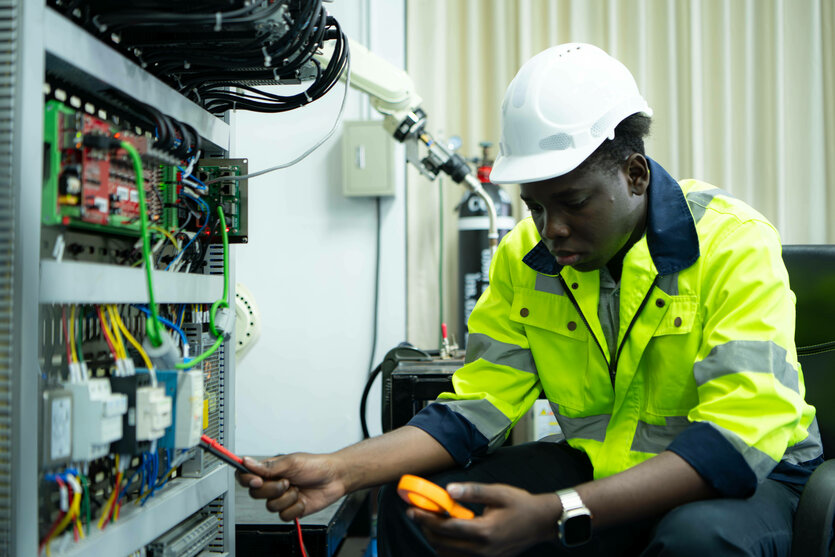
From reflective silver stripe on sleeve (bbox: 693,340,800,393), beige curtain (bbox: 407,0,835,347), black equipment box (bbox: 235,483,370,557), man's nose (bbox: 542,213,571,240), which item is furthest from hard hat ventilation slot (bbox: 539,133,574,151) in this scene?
beige curtain (bbox: 407,0,835,347)

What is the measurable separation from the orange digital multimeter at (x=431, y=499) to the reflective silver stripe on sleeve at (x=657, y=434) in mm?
388

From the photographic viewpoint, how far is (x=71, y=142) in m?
0.77

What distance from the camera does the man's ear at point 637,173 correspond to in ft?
3.70

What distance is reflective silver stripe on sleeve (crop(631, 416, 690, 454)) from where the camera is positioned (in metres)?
1.10

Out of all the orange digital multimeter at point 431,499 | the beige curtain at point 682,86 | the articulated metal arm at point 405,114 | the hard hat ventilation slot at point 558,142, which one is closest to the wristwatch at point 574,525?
the orange digital multimeter at point 431,499

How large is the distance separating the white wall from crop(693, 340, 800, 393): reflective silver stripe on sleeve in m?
1.62

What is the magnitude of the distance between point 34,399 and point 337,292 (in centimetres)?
185

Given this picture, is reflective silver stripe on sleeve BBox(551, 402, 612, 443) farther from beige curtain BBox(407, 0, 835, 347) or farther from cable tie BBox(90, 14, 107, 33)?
beige curtain BBox(407, 0, 835, 347)

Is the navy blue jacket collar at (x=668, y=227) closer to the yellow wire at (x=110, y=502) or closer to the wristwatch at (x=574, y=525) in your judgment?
the wristwatch at (x=574, y=525)

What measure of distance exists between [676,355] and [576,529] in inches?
14.3

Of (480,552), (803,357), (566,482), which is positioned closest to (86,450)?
(480,552)

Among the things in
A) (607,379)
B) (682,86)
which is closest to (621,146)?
(607,379)

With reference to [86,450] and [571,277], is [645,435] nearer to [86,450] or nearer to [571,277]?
[571,277]

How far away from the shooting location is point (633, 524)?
1.05 meters
